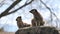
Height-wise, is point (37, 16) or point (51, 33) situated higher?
point (37, 16)

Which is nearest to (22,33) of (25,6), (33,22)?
(33,22)

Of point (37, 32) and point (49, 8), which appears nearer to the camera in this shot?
point (37, 32)

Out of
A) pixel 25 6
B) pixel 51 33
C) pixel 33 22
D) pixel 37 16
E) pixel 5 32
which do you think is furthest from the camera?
pixel 5 32

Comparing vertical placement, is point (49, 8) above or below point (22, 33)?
above

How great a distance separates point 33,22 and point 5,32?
582 cm

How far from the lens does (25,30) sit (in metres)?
6.11

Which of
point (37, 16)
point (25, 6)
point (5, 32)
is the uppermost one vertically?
point (25, 6)

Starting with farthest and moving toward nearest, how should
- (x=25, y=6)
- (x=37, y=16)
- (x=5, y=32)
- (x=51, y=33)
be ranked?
(x=5, y=32)
(x=25, y=6)
(x=37, y=16)
(x=51, y=33)

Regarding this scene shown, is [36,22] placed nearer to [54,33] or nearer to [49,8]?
[49,8]

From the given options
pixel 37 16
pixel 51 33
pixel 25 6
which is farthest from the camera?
pixel 25 6

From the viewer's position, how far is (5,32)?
13773 mm

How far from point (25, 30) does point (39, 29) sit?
53 centimetres

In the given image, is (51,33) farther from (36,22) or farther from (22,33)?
(36,22)

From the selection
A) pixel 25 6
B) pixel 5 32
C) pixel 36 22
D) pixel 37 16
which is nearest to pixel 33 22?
pixel 36 22
